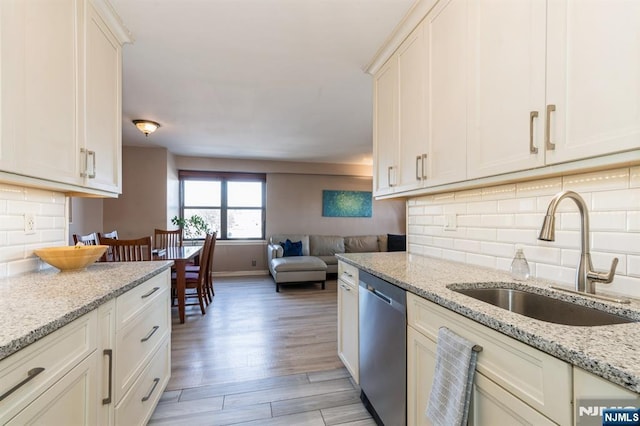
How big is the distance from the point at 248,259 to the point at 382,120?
4615mm

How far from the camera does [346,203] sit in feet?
21.8

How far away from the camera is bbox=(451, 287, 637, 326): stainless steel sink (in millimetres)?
962

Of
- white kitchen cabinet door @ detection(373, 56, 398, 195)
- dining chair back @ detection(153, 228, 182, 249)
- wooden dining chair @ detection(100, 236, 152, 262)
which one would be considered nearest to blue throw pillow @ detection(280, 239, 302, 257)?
dining chair back @ detection(153, 228, 182, 249)

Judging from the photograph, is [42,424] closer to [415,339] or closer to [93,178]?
[93,178]

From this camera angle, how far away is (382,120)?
7.47ft

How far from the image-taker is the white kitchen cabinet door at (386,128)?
2084mm

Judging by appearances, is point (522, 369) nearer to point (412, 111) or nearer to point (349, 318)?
point (349, 318)

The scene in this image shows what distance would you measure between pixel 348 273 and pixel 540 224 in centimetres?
122

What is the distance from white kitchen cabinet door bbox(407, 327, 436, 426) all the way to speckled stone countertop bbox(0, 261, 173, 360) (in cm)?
132

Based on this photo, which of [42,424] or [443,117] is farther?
[443,117]

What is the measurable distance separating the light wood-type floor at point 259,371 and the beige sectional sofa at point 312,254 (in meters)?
0.92

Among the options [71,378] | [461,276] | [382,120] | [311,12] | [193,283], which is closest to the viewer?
[71,378]

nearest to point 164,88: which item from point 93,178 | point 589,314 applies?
point 93,178

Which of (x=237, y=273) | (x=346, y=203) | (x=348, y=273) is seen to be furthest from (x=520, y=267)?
(x=237, y=273)
